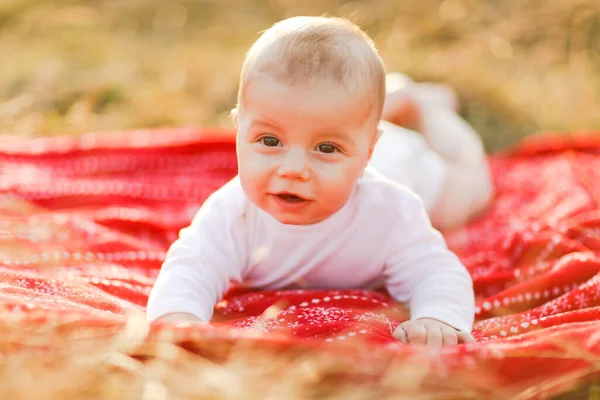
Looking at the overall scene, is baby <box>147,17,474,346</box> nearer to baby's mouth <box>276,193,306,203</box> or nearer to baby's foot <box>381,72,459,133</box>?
baby's mouth <box>276,193,306,203</box>

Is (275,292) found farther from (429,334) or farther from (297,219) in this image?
(429,334)

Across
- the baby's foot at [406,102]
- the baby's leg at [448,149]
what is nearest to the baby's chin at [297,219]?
the baby's leg at [448,149]

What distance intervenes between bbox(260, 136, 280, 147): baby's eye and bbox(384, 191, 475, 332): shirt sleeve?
365 mm

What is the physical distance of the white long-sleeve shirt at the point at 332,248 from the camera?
1.57 meters

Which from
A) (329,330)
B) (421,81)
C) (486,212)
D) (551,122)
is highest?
(421,81)

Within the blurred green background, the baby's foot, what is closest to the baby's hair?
the baby's foot

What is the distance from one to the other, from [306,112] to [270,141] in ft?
→ 0.32

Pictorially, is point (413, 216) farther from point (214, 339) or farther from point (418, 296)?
point (214, 339)

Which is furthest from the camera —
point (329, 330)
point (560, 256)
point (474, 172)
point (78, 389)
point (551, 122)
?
point (551, 122)

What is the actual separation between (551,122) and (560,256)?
1740mm

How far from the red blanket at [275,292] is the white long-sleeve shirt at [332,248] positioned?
0.06 metres

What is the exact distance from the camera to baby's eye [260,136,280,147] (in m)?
1.42

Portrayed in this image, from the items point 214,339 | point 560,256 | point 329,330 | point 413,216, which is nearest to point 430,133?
point 560,256

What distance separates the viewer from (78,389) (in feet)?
3.73
